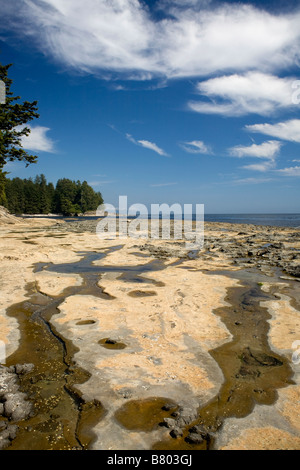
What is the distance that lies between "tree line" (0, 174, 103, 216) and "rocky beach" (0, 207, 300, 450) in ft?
312

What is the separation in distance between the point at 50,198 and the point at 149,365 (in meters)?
111

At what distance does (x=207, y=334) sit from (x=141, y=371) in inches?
91.0

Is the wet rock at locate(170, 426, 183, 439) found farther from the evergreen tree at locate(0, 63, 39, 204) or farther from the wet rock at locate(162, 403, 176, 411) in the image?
the evergreen tree at locate(0, 63, 39, 204)

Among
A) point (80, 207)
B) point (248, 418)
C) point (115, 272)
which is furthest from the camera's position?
point (80, 207)

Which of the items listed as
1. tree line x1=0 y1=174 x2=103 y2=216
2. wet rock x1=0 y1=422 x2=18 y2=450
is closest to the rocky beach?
wet rock x1=0 y1=422 x2=18 y2=450

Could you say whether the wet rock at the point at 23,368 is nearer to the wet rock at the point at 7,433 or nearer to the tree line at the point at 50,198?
the wet rock at the point at 7,433

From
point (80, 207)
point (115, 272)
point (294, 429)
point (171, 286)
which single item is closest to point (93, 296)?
point (171, 286)

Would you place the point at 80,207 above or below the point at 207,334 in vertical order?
above

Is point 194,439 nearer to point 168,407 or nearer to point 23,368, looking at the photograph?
point 168,407

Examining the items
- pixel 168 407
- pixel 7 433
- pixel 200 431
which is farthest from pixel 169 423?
pixel 7 433

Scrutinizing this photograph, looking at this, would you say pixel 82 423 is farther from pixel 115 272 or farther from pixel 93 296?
pixel 115 272

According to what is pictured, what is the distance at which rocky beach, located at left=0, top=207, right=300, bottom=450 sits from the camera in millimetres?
3459

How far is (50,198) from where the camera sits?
106375 millimetres

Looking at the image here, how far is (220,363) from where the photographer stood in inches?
204
